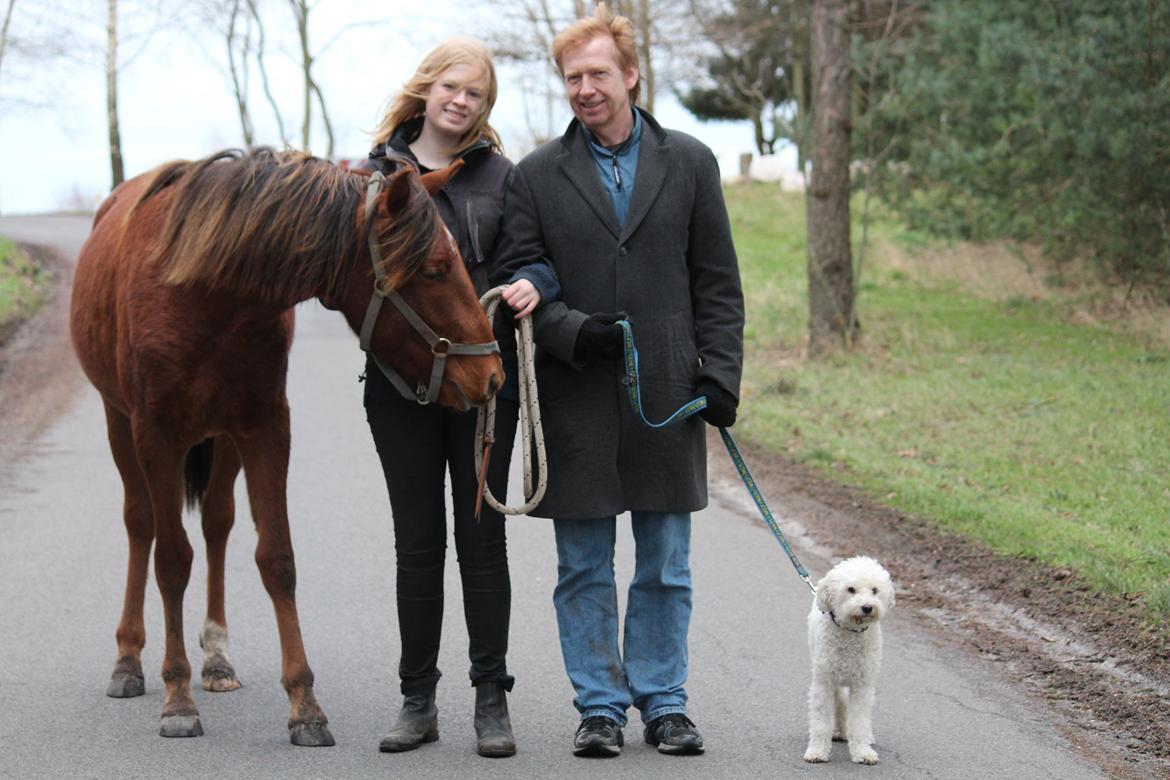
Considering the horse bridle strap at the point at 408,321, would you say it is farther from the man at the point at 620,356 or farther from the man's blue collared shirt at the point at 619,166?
the man's blue collared shirt at the point at 619,166

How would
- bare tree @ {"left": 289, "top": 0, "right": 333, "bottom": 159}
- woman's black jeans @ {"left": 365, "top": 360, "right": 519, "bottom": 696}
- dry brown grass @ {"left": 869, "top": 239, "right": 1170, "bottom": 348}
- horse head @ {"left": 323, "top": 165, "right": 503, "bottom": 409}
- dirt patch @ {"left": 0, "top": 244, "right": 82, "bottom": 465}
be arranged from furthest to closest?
bare tree @ {"left": 289, "top": 0, "right": 333, "bottom": 159} → dry brown grass @ {"left": 869, "top": 239, "right": 1170, "bottom": 348} → dirt patch @ {"left": 0, "top": 244, "right": 82, "bottom": 465} → woman's black jeans @ {"left": 365, "top": 360, "right": 519, "bottom": 696} → horse head @ {"left": 323, "top": 165, "right": 503, "bottom": 409}

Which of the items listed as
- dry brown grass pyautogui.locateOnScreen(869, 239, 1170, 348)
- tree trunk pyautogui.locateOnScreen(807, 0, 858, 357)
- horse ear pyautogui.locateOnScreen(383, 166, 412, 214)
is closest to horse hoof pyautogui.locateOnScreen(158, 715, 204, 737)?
horse ear pyautogui.locateOnScreen(383, 166, 412, 214)

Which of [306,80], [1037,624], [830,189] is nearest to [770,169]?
[306,80]

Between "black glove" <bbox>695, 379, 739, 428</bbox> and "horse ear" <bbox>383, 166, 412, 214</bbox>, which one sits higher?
"horse ear" <bbox>383, 166, 412, 214</bbox>

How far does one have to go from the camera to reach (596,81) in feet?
15.0

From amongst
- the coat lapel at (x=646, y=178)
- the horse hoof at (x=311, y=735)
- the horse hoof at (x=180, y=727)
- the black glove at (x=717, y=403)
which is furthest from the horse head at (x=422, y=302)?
the horse hoof at (x=180, y=727)

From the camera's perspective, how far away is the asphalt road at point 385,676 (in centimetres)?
450

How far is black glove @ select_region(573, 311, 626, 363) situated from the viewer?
453 cm

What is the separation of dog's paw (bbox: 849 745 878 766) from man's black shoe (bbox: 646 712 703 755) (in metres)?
0.51

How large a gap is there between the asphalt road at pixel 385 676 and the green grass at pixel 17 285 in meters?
11.0

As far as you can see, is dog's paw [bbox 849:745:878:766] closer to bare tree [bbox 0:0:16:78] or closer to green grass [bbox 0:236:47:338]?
green grass [bbox 0:236:47:338]

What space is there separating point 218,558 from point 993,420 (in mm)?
6901

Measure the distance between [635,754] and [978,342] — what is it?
36.9 ft

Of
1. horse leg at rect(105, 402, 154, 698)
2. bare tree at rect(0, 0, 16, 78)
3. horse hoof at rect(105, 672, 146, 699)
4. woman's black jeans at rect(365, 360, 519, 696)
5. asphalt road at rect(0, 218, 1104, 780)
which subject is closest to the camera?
asphalt road at rect(0, 218, 1104, 780)
